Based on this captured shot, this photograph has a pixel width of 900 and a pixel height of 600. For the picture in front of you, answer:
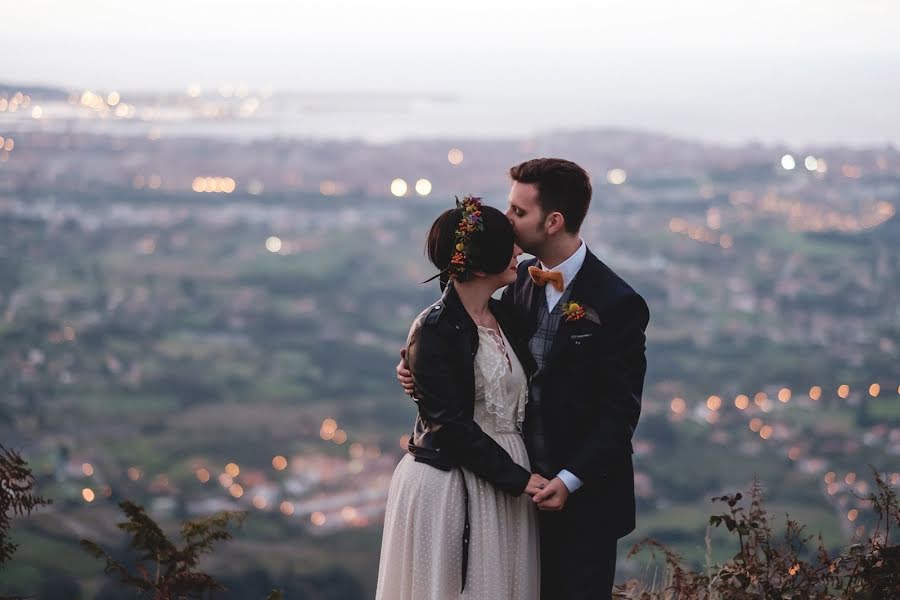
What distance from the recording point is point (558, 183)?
287 cm

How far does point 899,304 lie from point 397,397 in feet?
57.9

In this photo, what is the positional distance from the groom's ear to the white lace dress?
1.13ft

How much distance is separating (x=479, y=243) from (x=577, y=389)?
0.52 metres

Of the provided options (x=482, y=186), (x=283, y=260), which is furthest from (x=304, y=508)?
(x=283, y=260)

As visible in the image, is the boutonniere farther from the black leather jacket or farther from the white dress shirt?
the black leather jacket

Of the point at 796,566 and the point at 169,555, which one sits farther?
the point at 169,555

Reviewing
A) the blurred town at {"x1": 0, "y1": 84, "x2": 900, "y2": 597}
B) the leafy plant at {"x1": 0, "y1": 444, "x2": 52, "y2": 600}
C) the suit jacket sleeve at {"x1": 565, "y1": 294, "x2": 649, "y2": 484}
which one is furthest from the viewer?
the blurred town at {"x1": 0, "y1": 84, "x2": 900, "y2": 597}

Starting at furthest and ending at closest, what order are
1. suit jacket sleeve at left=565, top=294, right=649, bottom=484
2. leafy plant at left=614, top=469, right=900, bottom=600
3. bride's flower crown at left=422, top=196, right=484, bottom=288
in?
leafy plant at left=614, top=469, right=900, bottom=600 < suit jacket sleeve at left=565, top=294, right=649, bottom=484 < bride's flower crown at left=422, top=196, right=484, bottom=288

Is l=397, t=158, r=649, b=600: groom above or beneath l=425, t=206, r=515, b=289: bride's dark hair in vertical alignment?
beneath

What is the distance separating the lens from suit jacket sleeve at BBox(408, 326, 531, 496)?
2.68 metres

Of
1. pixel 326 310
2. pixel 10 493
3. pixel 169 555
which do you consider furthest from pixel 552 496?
pixel 326 310

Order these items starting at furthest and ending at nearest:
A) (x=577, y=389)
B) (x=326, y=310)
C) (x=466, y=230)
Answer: (x=326, y=310) < (x=577, y=389) < (x=466, y=230)

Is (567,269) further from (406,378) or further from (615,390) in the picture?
(406,378)

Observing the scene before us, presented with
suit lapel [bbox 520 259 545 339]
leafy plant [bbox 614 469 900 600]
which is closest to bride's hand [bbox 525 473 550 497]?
suit lapel [bbox 520 259 545 339]
